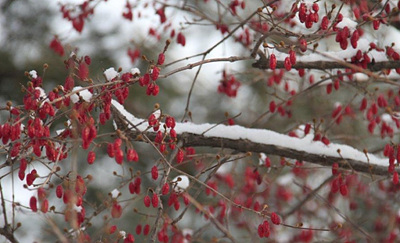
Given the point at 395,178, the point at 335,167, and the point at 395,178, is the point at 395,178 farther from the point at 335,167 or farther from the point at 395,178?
the point at 335,167

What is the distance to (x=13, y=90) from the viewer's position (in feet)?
18.8

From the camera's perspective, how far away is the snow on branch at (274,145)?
140 inches

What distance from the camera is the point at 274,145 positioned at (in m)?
3.64

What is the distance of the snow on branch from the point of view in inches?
140

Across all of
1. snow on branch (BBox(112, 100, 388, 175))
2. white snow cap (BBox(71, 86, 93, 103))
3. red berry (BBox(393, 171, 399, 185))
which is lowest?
red berry (BBox(393, 171, 399, 185))

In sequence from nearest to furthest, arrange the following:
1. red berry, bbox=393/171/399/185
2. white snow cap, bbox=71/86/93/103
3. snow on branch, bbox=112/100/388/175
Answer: white snow cap, bbox=71/86/93/103 → red berry, bbox=393/171/399/185 → snow on branch, bbox=112/100/388/175

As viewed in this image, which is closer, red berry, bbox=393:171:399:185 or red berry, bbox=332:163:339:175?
red berry, bbox=393:171:399:185

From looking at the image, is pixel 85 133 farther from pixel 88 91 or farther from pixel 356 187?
pixel 356 187

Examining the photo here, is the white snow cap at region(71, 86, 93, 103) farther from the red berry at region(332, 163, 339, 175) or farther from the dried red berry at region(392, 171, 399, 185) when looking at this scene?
the dried red berry at region(392, 171, 399, 185)

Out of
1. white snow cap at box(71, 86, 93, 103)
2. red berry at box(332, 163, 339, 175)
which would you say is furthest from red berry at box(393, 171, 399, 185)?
white snow cap at box(71, 86, 93, 103)

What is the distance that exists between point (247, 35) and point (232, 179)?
4.80ft

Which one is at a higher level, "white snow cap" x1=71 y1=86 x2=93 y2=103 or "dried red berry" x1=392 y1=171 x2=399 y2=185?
"white snow cap" x1=71 y1=86 x2=93 y2=103

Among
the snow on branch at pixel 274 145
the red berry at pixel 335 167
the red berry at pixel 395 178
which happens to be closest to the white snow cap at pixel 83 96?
the snow on branch at pixel 274 145

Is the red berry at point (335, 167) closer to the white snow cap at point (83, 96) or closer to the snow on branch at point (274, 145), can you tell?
the snow on branch at point (274, 145)
